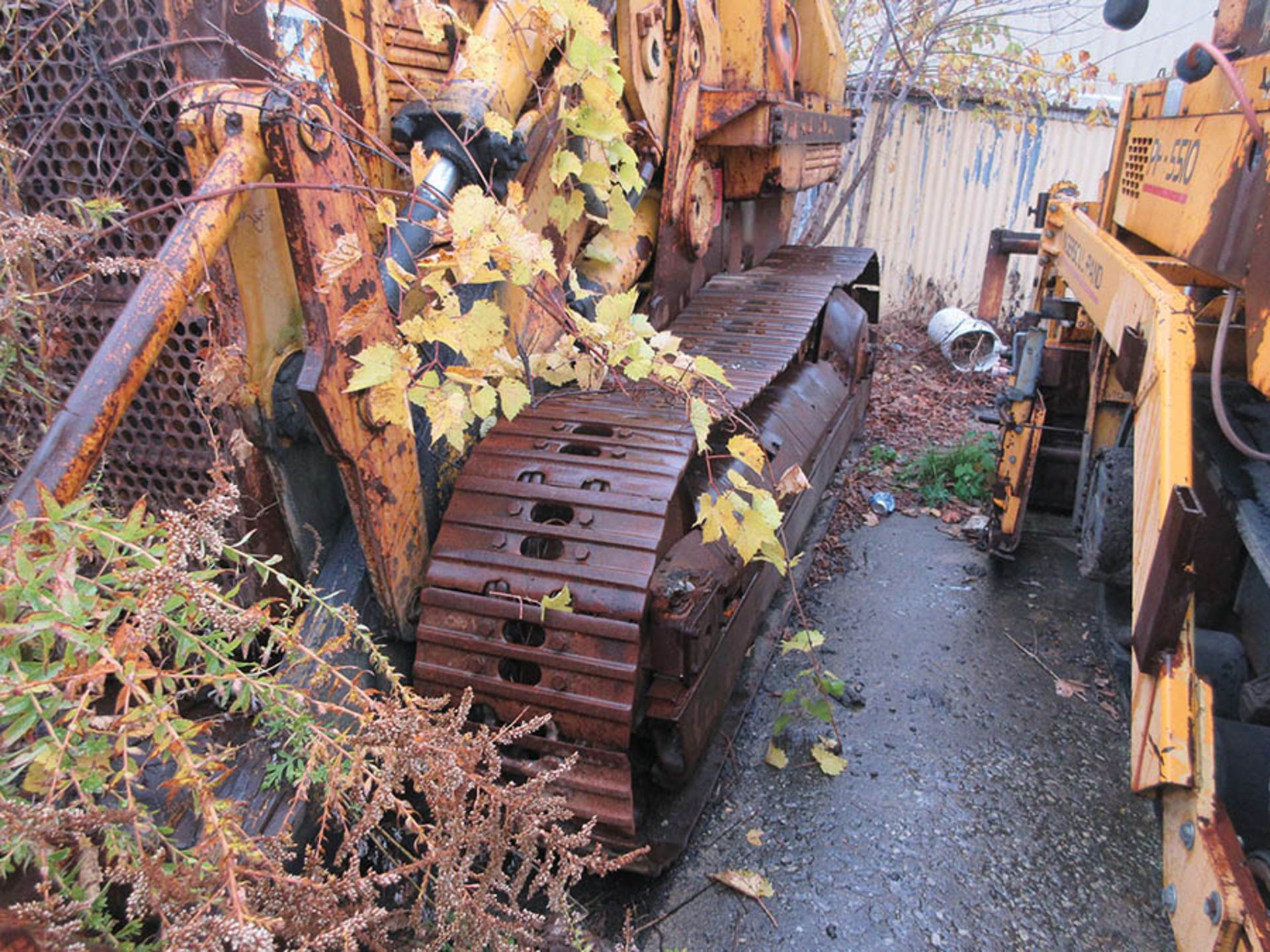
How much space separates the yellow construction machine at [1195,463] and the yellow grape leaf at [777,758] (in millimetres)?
1097

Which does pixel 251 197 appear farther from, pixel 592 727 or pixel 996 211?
pixel 996 211

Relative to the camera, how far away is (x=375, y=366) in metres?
1.70

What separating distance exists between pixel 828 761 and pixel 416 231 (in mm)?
2138

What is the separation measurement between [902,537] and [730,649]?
2.39 m

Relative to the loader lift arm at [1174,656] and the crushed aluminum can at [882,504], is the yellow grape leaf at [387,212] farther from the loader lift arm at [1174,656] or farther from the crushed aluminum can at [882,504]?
the crushed aluminum can at [882,504]

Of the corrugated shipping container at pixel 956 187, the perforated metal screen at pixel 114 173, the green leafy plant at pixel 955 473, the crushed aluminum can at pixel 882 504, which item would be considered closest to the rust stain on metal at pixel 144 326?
the perforated metal screen at pixel 114 173

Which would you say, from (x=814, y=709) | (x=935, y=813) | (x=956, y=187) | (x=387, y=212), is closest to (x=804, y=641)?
(x=814, y=709)

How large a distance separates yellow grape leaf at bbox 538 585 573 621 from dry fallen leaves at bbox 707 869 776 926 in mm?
1013

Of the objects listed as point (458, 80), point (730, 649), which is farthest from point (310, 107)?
point (730, 649)

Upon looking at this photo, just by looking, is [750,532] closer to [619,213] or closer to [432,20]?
[619,213]

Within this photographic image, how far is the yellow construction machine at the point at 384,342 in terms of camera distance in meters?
1.70

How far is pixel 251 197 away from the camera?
1.86m

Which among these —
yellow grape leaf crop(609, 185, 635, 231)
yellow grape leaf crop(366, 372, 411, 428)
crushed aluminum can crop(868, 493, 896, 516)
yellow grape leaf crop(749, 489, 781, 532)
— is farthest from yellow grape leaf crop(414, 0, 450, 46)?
crushed aluminum can crop(868, 493, 896, 516)

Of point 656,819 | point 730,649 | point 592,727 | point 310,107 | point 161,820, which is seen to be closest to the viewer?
point 161,820
